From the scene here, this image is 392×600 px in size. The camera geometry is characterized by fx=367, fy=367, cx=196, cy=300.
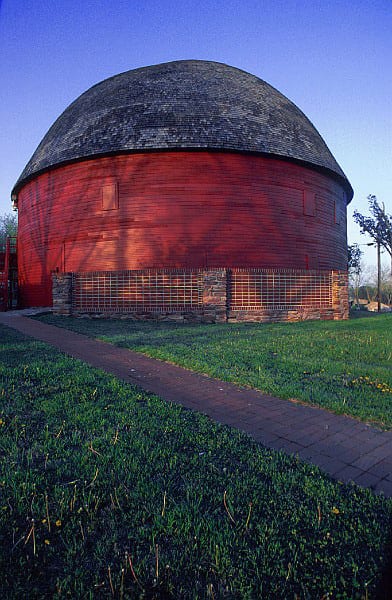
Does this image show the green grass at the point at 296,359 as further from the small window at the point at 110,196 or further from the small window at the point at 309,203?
the small window at the point at 309,203

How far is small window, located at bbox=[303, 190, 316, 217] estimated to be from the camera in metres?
17.9

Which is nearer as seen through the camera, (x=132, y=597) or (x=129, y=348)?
(x=132, y=597)

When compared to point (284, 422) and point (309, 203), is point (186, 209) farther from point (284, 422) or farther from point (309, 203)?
point (284, 422)

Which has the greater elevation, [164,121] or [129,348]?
[164,121]

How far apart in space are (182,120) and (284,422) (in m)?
15.8

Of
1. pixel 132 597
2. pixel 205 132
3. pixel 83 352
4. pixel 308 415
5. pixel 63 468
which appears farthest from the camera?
pixel 205 132

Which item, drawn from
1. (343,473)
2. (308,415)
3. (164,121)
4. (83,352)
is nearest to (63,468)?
(343,473)

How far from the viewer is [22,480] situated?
2.65 metres

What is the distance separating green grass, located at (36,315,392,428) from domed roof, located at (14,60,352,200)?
9.39 metres

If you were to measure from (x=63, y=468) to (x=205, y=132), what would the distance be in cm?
1595

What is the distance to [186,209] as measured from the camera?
16.0 m

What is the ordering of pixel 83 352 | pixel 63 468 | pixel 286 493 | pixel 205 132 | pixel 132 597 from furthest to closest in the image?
pixel 205 132
pixel 83 352
pixel 63 468
pixel 286 493
pixel 132 597

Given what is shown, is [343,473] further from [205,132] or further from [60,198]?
[60,198]

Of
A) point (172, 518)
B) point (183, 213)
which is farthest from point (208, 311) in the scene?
point (172, 518)
